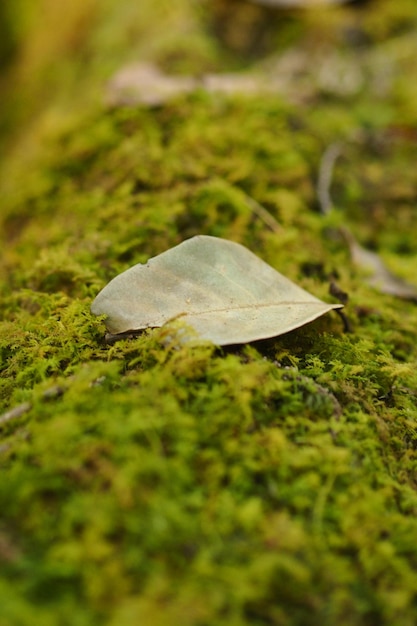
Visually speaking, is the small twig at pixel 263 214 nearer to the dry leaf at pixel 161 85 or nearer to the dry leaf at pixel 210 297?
the dry leaf at pixel 210 297

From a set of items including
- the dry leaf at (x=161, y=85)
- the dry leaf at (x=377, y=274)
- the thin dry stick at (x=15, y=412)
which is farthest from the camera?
the dry leaf at (x=161, y=85)

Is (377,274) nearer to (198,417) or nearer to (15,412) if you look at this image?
(198,417)

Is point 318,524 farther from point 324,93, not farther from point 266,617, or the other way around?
point 324,93

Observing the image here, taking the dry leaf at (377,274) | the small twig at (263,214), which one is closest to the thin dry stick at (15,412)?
the small twig at (263,214)

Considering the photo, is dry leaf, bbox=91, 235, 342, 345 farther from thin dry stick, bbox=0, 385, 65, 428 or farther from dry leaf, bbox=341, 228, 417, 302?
dry leaf, bbox=341, 228, 417, 302

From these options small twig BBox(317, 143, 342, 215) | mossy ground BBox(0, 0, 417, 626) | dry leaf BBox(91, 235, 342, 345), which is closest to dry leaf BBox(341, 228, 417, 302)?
mossy ground BBox(0, 0, 417, 626)

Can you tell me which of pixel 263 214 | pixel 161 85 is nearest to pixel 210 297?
pixel 263 214
